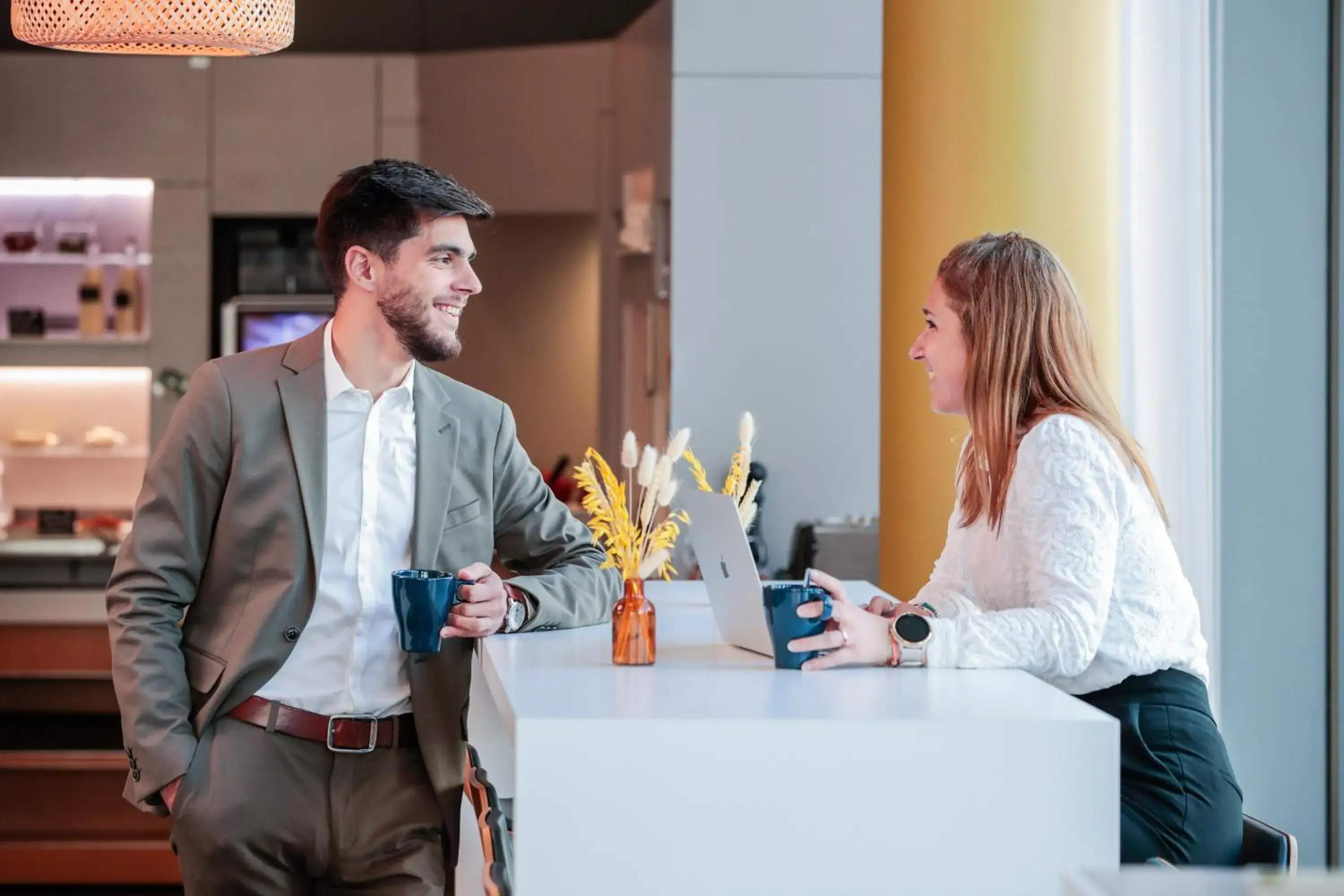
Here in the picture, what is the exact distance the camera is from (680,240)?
5.28 m

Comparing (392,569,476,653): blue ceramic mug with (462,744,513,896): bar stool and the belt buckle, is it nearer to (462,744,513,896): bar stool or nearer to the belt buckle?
(462,744,513,896): bar stool

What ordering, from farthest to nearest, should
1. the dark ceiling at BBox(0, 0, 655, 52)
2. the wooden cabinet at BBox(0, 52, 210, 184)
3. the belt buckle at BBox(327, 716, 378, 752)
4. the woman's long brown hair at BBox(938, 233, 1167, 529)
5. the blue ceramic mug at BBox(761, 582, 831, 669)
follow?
the wooden cabinet at BBox(0, 52, 210, 184) → the dark ceiling at BBox(0, 0, 655, 52) → the belt buckle at BBox(327, 716, 378, 752) → the woman's long brown hair at BBox(938, 233, 1167, 529) → the blue ceramic mug at BBox(761, 582, 831, 669)

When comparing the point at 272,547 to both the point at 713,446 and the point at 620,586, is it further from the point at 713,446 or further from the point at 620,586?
the point at 713,446

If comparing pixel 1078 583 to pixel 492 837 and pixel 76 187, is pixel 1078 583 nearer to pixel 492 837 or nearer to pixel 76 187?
pixel 492 837

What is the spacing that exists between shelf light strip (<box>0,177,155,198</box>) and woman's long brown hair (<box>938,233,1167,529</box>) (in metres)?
6.35

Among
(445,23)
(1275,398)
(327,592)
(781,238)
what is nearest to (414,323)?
(327,592)

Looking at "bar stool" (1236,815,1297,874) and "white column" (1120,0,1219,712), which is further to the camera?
"white column" (1120,0,1219,712)

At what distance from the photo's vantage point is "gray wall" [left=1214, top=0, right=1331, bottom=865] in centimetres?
305

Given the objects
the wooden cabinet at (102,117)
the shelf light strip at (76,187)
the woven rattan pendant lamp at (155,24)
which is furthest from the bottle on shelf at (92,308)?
the woven rattan pendant lamp at (155,24)

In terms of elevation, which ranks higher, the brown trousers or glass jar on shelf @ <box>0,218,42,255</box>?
glass jar on shelf @ <box>0,218,42,255</box>

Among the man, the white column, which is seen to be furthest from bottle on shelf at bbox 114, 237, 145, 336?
the man

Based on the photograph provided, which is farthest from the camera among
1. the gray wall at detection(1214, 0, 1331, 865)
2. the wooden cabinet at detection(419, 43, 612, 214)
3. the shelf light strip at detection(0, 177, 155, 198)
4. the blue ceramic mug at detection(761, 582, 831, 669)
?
the shelf light strip at detection(0, 177, 155, 198)

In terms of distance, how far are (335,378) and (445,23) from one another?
5.36 metres

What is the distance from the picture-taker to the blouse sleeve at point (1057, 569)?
189cm
